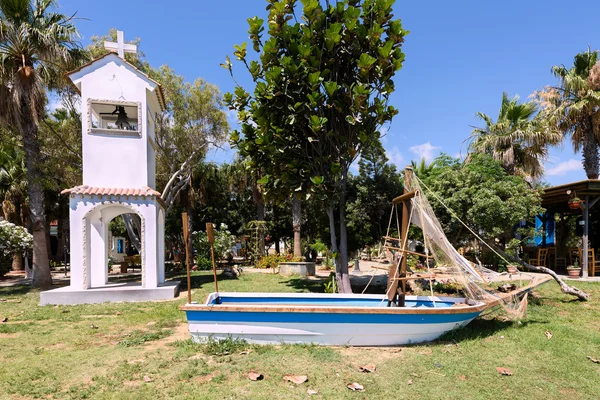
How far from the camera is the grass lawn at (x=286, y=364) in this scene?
4223 mm

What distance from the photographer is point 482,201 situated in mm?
11172

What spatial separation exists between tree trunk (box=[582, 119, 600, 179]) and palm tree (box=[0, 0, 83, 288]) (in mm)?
23355

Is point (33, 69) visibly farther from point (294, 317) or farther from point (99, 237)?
point (294, 317)

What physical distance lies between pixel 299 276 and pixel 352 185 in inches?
265

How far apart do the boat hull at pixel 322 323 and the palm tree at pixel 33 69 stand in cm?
1036

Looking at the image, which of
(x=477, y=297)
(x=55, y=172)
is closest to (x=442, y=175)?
(x=477, y=297)

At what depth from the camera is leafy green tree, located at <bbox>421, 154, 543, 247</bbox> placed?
37.1 ft

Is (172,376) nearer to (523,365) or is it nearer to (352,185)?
(523,365)

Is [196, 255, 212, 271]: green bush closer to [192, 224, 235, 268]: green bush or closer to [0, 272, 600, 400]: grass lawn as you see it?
[192, 224, 235, 268]: green bush

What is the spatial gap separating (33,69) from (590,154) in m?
24.7

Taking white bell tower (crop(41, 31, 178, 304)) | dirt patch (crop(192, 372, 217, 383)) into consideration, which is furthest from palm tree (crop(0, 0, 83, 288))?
dirt patch (crop(192, 372, 217, 383))

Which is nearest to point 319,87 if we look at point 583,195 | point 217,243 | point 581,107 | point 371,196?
point 371,196

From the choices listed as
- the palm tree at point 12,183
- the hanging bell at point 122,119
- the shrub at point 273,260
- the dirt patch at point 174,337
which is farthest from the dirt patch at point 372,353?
the palm tree at point 12,183

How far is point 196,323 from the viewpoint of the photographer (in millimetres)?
5688
